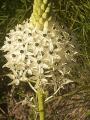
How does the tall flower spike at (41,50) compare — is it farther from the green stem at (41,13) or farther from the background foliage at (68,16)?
the background foliage at (68,16)

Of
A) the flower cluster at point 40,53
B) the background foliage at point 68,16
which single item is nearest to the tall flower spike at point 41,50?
the flower cluster at point 40,53

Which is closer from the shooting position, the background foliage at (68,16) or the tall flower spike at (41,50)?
the tall flower spike at (41,50)

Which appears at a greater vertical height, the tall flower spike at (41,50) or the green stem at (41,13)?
the green stem at (41,13)

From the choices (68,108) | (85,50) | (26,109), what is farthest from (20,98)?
(85,50)

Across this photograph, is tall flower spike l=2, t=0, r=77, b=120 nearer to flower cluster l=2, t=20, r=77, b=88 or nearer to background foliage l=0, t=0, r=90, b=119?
flower cluster l=2, t=20, r=77, b=88

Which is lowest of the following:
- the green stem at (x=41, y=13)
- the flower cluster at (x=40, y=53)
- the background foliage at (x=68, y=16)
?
the background foliage at (x=68, y=16)

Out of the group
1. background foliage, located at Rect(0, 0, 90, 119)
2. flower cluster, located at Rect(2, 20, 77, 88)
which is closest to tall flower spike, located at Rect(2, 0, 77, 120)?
flower cluster, located at Rect(2, 20, 77, 88)

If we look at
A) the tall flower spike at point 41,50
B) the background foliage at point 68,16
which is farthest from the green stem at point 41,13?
the background foliage at point 68,16

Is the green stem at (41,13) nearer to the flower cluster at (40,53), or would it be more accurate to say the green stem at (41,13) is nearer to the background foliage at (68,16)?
the flower cluster at (40,53)
